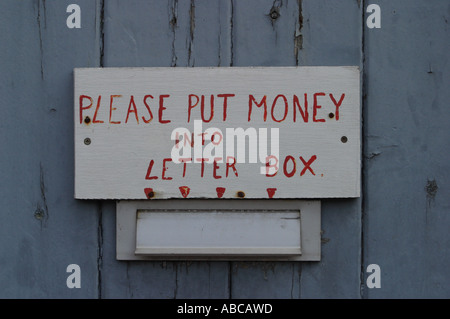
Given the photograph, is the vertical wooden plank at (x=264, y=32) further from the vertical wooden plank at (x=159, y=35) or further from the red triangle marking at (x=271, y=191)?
the red triangle marking at (x=271, y=191)

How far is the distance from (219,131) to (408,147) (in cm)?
32

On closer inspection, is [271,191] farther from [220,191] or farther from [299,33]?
[299,33]

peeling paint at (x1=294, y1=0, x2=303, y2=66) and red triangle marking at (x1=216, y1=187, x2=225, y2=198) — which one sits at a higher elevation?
peeling paint at (x1=294, y1=0, x2=303, y2=66)

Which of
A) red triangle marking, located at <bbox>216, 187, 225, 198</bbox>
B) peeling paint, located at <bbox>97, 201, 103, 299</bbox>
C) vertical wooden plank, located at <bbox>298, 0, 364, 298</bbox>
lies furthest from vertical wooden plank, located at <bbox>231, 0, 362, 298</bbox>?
peeling paint, located at <bbox>97, 201, 103, 299</bbox>

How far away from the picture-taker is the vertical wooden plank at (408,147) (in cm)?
92

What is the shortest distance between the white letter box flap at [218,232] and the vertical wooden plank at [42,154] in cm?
11

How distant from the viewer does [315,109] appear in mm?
890

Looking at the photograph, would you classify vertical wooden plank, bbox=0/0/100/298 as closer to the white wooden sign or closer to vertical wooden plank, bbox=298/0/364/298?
the white wooden sign

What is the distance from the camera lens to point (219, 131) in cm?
89

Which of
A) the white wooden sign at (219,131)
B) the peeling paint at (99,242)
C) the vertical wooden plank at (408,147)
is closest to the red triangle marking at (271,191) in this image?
the white wooden sign at (219,131)

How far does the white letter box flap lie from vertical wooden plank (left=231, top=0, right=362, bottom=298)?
8cm

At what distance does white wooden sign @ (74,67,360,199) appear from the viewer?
89 centimetres

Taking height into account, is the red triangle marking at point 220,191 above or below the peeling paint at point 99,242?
above

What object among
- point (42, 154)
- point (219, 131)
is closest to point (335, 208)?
point (219, 131)
